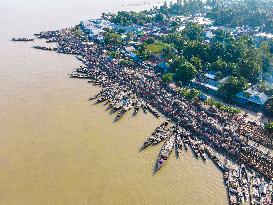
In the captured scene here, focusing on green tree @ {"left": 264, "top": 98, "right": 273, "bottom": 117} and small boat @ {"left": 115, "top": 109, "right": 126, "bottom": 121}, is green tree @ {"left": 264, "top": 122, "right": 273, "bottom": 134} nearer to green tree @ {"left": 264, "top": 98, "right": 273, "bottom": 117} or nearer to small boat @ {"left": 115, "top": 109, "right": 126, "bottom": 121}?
green tree @ {"left": 264, "top": 98, "right": 273, "bottom": 117}

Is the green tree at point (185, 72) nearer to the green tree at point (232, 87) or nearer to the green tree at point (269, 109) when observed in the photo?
the green tree at point (232, 87)

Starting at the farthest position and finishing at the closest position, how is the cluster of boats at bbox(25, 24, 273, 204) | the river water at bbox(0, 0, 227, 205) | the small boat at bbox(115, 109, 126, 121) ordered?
the small boat at bbox(115, 109, 126, 121) < the cluster of boats at bbox(25, 24, 273, 204) < the river water at bbox(0, 0, 227, 205)

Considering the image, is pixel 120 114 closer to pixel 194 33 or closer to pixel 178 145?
pixel 178 145

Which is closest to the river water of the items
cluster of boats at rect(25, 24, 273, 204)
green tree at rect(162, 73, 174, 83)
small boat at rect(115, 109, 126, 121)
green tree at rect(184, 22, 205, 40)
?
small boat at rect(115, 109, 126, 121)

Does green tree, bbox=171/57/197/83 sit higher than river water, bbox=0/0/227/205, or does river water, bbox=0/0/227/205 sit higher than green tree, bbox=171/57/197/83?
green tree, bbox=171/57/197/83

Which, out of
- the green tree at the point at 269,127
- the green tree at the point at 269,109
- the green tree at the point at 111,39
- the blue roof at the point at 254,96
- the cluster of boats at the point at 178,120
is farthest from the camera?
the green tree at the point at 111,39

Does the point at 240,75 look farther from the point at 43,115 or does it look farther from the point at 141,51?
the point at 43,115

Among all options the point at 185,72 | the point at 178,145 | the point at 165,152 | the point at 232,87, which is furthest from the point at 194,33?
Answer: the point at 165,152

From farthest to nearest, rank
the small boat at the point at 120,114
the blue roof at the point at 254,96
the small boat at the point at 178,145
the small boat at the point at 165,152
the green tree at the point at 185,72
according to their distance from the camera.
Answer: the green tree at the point at 185,72 → the blue roof at the point at 254,96 → the small boat at the point at 120,114 → the small boat at the point at 178,145 → the small boat at the point at 165,152

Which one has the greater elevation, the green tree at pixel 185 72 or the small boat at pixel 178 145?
the green tree at pixel 185 72

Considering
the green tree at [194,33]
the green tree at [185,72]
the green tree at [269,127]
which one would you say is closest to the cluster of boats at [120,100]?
the green tree at [185,72]

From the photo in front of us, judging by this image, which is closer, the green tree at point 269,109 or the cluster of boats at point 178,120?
the cluster of boats at point 178,120
